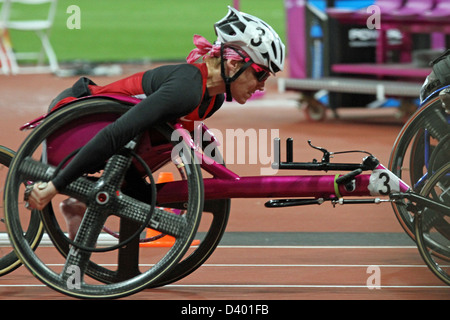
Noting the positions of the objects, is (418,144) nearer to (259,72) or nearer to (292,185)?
(292,185)

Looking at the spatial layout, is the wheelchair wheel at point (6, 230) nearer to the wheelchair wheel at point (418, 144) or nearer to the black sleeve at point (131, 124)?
the black sleeve at point (131, 124)

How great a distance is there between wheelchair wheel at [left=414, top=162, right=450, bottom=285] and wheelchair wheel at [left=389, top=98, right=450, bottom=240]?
0.58ft

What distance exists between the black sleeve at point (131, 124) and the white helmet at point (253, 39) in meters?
0.37

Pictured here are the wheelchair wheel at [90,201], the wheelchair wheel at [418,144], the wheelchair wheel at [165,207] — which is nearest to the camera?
the wheelchair wheel at [90,201]

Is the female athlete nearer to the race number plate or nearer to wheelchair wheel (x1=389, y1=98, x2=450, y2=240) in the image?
the race number plate

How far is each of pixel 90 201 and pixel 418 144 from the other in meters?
1.89

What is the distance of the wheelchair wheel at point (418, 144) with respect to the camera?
4609 mm

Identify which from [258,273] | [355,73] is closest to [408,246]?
[258,273]

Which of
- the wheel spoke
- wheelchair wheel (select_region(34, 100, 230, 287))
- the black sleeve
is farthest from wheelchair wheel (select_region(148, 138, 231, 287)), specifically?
the black sleeve

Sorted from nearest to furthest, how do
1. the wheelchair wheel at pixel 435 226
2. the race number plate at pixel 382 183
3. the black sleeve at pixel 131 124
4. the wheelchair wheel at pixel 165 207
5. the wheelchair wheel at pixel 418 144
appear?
the black sleeve at pixel 131 124 → the wheelchair wheel at pixel 165 207 → the race number plate at pixel 382 183 → the wheelchair wheel at pixel 435 226 → the wheelchair wheel at pixel 418 144

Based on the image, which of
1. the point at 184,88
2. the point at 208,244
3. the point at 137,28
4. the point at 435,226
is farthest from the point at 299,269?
the point at 137,28

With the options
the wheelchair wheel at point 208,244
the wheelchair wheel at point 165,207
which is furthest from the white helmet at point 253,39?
the wheelchair wheel at point 208,244

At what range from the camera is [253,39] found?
4.13 meters

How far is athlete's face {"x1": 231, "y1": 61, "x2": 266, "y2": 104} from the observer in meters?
4.16
